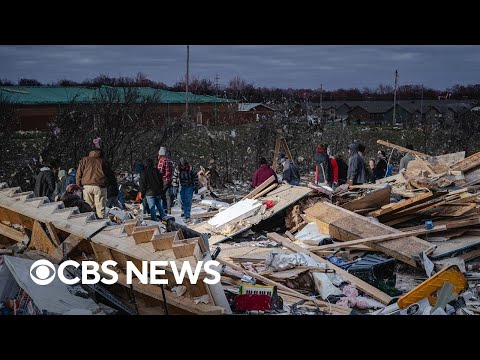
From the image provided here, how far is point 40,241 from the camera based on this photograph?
22.3 feet

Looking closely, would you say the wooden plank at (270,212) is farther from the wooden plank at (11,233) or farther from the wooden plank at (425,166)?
the wooden plank at (11,233)

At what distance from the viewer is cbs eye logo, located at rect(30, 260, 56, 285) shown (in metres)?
6.07

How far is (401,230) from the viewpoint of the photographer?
8117mm

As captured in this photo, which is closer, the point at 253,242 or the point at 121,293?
the point at 121,293

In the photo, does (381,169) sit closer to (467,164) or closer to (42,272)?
(467,164)

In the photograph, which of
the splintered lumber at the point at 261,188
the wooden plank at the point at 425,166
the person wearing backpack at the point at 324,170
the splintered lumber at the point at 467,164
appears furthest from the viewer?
the person wearing backpack at the point at 324,170

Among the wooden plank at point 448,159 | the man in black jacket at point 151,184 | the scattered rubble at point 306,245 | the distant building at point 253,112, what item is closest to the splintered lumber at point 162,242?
the scattered rubble at point 306,245

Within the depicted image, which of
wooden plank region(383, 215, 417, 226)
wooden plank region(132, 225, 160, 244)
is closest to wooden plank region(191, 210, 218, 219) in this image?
wooden plank region(383, 215, 417, 226)

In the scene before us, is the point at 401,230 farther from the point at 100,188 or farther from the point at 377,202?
the point at 100,188

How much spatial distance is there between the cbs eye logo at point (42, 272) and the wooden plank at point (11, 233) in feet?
3.08

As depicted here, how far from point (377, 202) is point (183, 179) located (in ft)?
10.1

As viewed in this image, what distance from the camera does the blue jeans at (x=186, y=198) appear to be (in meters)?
10.3

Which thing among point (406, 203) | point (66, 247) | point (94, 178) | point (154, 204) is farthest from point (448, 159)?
point (66, 247)
